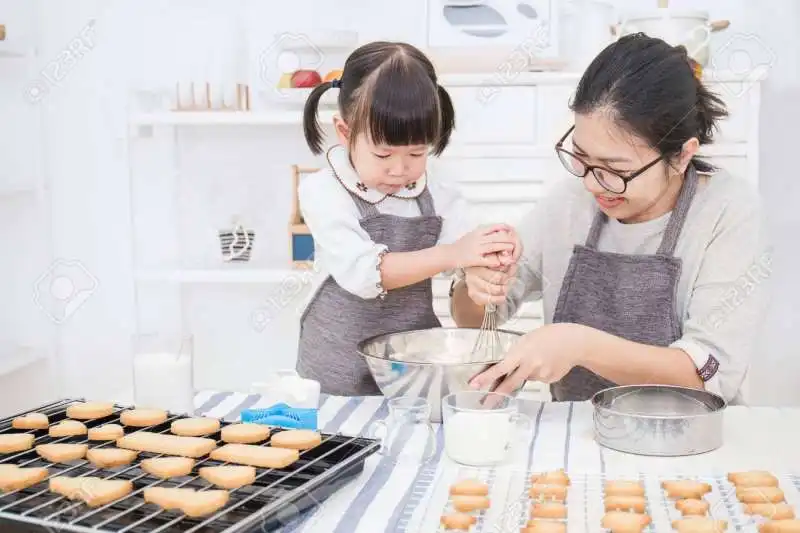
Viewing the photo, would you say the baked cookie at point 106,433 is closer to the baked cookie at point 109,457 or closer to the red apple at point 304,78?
the baked cookie at point 109,457

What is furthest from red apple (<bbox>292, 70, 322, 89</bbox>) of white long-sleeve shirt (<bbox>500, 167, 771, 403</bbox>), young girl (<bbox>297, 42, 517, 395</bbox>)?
white long-sleeve shirt (<bbox>500, 167, 771, 403</bbox>)

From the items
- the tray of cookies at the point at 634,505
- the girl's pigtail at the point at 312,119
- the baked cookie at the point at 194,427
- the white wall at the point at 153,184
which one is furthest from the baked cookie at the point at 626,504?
the white wall at the point at 153,184

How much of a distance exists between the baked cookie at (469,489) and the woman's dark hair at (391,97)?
2.54 feet

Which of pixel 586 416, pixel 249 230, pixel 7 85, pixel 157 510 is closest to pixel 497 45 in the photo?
pixel 249 230

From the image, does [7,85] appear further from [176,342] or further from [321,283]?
[176,342]

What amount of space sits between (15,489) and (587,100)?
3.56 feet

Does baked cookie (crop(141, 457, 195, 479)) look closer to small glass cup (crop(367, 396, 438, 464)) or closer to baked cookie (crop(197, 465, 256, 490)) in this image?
baked cookie (crop(197, 465, 256, 490))

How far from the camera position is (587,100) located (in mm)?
1579

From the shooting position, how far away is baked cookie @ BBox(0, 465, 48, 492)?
106 centimetres

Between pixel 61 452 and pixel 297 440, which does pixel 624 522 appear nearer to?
pixel 297 440

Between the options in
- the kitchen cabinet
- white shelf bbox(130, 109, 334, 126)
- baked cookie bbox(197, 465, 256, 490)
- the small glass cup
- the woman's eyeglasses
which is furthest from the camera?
white shelf bbox(130, 109, 334, 126)

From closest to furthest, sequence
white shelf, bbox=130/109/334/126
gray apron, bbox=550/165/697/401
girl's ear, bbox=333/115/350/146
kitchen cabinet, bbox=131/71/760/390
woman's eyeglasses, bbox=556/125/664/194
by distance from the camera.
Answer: woman's eyeglasses, bbox=556/125/664/194 → gray apron, bbox=550/165/697/401 → girl's ear, bbox=333/115/350/146 → kitchen cabinet, bbox=131/71/760/390 → white shelf, bbox=130/109/334/126

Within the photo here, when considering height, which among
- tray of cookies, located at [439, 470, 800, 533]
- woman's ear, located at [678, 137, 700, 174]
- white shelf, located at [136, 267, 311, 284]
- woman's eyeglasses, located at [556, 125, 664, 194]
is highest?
woman's ear, located at [678, 137, 700, 174]

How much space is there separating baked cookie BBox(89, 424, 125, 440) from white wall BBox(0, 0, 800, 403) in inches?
72.0
